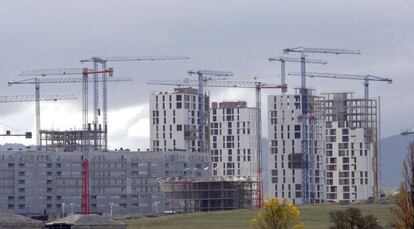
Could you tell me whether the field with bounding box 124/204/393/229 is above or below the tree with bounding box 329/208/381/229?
below

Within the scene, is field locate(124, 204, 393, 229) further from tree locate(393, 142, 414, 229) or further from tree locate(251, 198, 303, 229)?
tree locate(393, 142, 414, 229)

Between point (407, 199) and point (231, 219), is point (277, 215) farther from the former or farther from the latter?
point (231, 219)

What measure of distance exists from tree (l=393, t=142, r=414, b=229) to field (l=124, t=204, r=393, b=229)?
84257 millimetres

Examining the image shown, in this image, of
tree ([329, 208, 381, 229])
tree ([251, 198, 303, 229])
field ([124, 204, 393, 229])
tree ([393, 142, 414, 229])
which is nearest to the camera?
tree ([393, 142, 414, 229])

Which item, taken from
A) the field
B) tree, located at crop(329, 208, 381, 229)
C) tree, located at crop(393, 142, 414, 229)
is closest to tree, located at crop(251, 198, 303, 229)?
tree, located at crop(329, 208, 381, 229)

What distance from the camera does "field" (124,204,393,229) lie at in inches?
6462

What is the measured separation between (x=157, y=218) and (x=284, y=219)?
7854 centimetres

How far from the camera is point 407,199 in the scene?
67.2 m

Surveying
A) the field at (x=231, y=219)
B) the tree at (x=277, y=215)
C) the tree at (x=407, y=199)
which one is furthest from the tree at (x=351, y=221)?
the tree at (x=407, y=199)

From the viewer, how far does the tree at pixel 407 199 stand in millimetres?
66562

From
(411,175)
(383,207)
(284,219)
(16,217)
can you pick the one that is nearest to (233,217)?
(383,207)

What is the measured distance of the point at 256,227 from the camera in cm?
12744

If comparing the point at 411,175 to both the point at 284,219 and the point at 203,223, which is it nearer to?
the point at 284,219

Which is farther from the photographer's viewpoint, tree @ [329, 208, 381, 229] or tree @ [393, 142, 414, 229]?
tree @ [329, 208, 381, 229]
